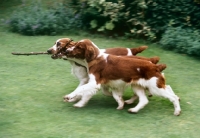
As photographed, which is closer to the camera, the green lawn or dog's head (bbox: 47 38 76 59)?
the green lawn

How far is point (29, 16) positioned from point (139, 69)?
6069 mm

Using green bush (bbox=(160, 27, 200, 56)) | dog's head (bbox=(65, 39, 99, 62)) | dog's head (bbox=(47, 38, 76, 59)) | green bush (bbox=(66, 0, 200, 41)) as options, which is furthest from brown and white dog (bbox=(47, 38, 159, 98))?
green bush (bbox=(66, 0, 200, 41))

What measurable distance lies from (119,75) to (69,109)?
0.96m

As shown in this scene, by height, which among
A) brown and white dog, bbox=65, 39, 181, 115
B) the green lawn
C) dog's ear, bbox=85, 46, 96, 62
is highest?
dog's ear, bbox=85, 46, 96, 62

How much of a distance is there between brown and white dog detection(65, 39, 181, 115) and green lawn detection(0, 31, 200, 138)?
0.23 m

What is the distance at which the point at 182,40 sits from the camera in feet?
33.6

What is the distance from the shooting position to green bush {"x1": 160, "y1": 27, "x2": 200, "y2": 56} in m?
9.91

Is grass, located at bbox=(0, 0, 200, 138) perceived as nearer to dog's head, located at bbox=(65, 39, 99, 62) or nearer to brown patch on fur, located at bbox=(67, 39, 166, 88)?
brown patch on fur, located at bbox=(67, 39, 166, 88)

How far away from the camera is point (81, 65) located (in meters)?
7.22

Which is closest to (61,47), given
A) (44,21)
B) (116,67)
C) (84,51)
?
(84,51)

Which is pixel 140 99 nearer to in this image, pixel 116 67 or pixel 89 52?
pixel 116 67

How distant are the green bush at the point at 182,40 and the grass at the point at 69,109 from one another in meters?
0.38

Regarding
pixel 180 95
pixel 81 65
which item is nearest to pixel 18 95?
pixel 81 65

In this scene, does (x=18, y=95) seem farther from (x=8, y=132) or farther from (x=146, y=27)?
(x=146, y=27)
